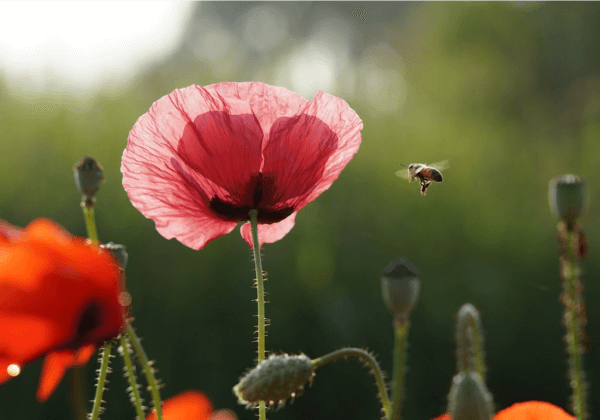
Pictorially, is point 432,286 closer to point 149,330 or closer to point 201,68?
point 149,330

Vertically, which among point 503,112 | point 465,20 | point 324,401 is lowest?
point 324,401

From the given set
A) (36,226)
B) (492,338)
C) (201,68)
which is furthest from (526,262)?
(36,226)

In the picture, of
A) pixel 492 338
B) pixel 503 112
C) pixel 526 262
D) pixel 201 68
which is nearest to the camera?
pixel 492 338

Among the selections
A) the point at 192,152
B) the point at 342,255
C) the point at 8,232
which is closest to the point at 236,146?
the point at 192,152

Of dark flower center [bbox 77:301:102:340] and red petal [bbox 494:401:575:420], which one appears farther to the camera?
red petal [bbox 494:401:575:420]

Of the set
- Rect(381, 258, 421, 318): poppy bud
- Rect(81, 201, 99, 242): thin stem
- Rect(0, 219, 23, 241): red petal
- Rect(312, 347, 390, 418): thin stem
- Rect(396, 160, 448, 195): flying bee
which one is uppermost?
Rect(396, 160, 448, 195): flying bee

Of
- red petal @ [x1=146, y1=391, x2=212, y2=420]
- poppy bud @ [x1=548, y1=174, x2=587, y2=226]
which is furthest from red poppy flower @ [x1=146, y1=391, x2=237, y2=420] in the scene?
poppy bud @ [x1=548, y1=174, x2=587, y2=226]

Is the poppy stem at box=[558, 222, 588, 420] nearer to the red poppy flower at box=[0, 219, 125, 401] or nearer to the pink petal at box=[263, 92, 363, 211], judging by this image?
the pink petal at box=[263, 92, 363, 211]
